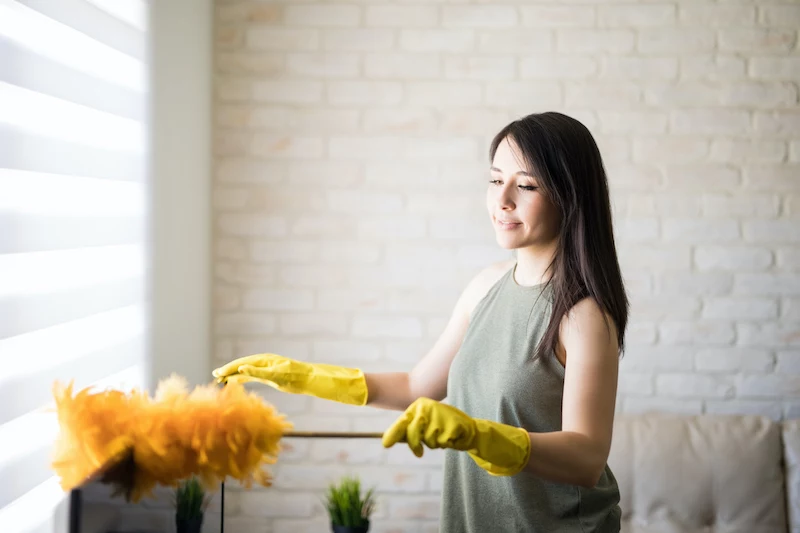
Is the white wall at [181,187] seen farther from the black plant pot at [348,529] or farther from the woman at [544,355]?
the black plant pot at [348,529]

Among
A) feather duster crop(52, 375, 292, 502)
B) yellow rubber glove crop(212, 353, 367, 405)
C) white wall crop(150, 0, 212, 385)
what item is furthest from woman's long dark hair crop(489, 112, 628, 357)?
white wall crop(150, 0, 212, 385)

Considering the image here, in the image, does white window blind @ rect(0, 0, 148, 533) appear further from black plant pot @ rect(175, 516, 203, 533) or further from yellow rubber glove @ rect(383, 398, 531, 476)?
yellow rubber glove @ rect(383, 398, 531, 476)

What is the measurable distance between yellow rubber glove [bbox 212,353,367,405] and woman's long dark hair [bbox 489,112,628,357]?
1.23 ft

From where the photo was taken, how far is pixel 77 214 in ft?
4.92

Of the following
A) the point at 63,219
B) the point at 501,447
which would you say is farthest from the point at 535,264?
the point at 63,219

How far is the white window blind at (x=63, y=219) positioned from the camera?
1.27 meters

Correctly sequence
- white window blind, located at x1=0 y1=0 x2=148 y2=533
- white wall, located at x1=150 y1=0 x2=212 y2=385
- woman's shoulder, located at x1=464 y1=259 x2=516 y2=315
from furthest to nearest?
white wall, located at x1=150 y1=0 x2=212 y2=385, woman's shoulder, located at x1=464 y1=259 x2=516 y2=315, white window blind, located at x1=0 y1=0 x2=148 y2=533

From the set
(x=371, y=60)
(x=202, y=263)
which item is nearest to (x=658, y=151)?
(x=371, y=60)

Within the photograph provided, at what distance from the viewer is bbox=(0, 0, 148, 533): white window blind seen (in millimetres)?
1269

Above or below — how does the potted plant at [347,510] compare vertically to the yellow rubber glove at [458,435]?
below

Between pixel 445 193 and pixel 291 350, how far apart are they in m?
0.63

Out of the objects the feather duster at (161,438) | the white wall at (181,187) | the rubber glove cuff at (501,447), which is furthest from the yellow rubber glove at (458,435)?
the white wall at (181,187)

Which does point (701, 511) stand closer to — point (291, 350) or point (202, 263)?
point (291, 350)

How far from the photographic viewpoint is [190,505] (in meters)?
1.06
